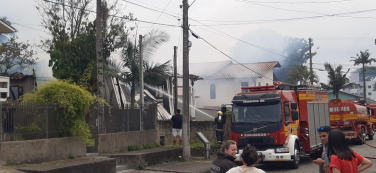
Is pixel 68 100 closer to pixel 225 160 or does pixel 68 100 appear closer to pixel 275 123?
pixel 275 123

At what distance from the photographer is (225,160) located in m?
5.86

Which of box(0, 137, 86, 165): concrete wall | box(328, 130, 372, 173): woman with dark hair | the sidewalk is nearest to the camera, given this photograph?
box(328, 130, 372, 173): woman with dark hair

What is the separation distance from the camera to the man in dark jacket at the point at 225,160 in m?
5.74

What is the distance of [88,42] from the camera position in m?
21.1

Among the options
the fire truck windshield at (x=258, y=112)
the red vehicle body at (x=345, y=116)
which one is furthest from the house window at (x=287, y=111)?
the red vehicle body at (x=345, y=116)

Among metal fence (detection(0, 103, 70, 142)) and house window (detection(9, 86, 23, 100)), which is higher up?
house window (detection(9, 86, 23, 100))

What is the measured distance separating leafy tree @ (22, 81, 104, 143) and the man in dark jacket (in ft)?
28.4

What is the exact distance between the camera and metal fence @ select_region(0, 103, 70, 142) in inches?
466

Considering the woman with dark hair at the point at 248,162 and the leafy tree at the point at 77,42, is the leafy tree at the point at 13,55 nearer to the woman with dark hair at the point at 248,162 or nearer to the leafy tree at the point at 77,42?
the leafy tree at the point at 77,42

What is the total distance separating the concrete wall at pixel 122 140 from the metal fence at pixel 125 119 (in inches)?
9.3

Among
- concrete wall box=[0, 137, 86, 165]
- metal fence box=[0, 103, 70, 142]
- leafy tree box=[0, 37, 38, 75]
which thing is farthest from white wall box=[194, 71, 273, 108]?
metal fence box=[0, 103, 70, 142]

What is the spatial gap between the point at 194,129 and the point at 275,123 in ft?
30.8

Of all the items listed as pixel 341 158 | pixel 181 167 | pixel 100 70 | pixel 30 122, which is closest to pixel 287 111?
pixel 181 167

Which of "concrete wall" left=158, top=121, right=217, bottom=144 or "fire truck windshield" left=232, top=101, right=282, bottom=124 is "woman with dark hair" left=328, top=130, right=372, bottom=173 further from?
"concrete wall" left=158, top=121, right=217, bottom=144
